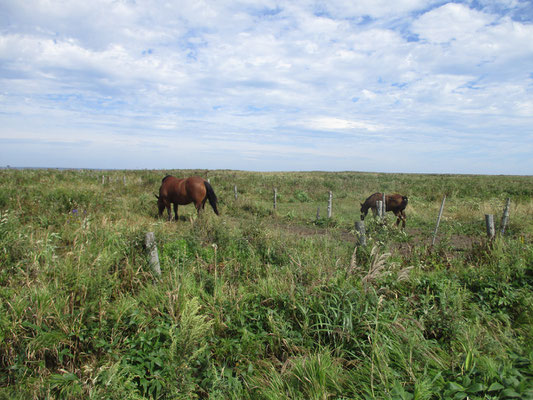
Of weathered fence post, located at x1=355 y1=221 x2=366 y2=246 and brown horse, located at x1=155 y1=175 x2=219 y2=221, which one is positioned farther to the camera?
brown horse, located at x1=155 y1=175 x2=219 y2=221

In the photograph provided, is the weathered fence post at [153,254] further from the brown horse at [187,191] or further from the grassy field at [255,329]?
the brown horse at [187,191]

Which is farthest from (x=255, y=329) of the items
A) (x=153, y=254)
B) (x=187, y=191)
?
(x=187, y=191)

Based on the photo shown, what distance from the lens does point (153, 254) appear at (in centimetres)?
428

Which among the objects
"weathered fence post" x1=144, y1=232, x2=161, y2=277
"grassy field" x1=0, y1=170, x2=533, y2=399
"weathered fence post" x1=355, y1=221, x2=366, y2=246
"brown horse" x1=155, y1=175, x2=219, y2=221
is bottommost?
"grassy field" x1=0, y1=170, x2=533, y2=399

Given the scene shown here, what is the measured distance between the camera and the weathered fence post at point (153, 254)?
4.25 metres

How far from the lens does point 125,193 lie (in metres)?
16.5

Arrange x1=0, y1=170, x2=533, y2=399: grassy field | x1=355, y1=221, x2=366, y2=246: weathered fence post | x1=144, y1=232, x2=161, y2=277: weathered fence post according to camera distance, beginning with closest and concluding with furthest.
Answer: x1=0, y1=170, x2=533, y2=399: grassy field, x1=144, y1=232, x2=161, y2=277: weathered fence post, x1=355, y1=221, x2=366, y2=246: weathered fence post

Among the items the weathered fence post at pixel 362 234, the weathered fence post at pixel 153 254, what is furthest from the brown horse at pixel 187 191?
the weathered fence post at pixel 362 234

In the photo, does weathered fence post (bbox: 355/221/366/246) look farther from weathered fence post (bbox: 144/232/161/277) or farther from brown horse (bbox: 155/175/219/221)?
brown horse (bbox: 155/175/219/221)

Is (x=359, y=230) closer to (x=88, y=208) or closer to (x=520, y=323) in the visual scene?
(x=520, y=323)

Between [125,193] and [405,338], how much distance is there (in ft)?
54.9

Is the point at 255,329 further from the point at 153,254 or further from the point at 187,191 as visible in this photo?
the point at 187,191

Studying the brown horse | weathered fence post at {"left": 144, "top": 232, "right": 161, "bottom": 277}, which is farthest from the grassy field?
the brown horse

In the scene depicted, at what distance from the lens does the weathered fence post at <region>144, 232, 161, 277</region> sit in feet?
13.9
